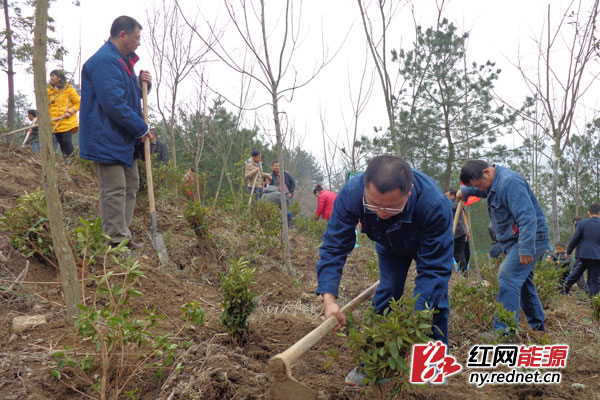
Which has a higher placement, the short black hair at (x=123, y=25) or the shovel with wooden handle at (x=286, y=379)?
the short black hair at (x=123, y=25)

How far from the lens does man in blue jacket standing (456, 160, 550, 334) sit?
3.32 metres

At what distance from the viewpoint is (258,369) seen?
7.59ft

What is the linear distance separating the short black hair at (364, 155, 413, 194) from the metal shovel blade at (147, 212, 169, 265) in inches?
105

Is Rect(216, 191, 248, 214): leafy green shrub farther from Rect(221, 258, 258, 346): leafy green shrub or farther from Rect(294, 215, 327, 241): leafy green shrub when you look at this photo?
Rect(221, 258, 258, 346): leafy green shrub

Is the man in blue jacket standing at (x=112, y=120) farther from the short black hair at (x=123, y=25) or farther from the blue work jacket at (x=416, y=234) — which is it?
the blue work jacket at (x=416, y=234)

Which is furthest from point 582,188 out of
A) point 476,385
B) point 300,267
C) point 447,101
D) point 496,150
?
point 476,385

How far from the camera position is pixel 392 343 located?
5.70 feet

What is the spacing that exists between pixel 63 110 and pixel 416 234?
5.26 metres

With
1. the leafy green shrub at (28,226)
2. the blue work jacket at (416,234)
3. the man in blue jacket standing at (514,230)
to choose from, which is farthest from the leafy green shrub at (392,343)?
the leafy green shrub at (28,226)

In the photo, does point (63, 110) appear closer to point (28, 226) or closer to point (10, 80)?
point (28, 226)

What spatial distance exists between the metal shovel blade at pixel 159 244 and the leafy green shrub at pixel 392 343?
2.64 metres

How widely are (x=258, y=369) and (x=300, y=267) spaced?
10.7 ft

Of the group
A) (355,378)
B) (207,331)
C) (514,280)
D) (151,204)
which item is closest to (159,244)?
(151,204)

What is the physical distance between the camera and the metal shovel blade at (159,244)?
4.00 meters
